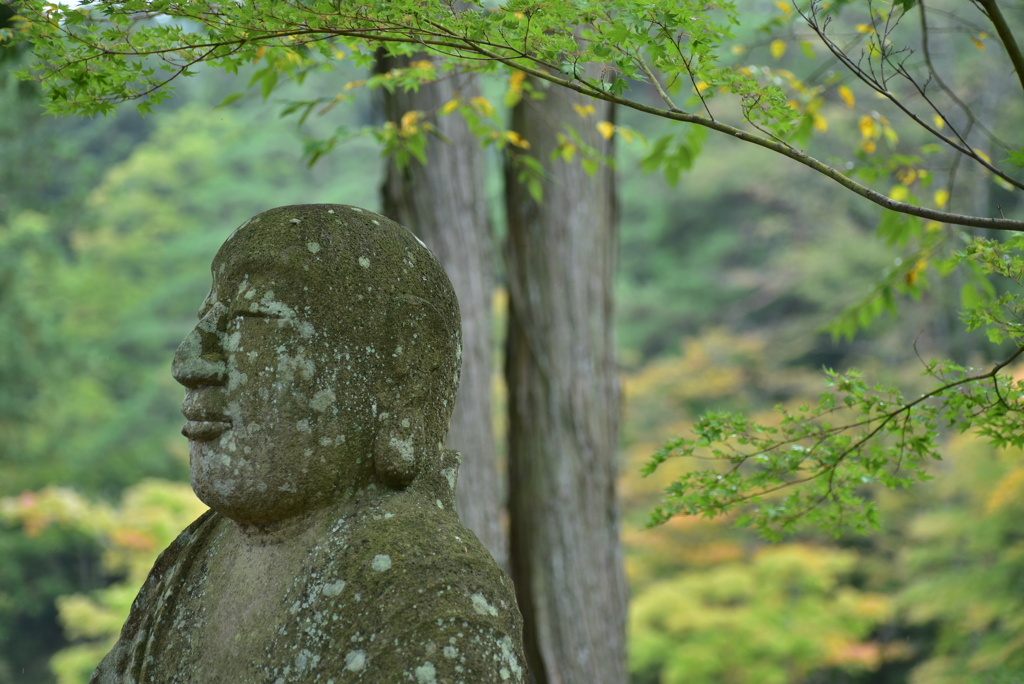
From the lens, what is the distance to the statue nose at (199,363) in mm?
1514

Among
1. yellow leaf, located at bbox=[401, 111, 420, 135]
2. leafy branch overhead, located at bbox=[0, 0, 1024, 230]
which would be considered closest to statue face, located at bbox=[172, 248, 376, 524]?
leafy branch overhead, located at bbox=[0, 0, 1024, 230]

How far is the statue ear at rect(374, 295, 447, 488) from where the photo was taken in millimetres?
1540

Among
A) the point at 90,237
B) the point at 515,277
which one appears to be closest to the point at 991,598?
the point at 515,277

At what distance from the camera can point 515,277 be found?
4137 millimetres

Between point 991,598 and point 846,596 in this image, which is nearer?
point 991,598

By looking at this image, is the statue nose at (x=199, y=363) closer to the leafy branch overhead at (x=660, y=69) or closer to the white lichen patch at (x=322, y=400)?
the white lichen patch at (x=322, y=400)

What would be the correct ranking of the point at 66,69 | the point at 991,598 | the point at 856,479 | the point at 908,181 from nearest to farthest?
the point at 66,69, the point at 856,479, the point at 908,181, the point at 991,598

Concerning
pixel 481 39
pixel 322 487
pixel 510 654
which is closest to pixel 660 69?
pixel 481 39

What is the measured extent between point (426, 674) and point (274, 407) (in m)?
0.52

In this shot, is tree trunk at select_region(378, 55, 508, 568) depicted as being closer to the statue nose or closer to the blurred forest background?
the statue nose

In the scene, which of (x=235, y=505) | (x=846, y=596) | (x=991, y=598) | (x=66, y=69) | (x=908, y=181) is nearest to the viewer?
(x=235, y=505)

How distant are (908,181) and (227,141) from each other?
12311 millimetres

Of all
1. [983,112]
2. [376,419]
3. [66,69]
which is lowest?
[376,419]

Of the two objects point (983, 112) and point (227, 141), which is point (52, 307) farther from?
point (983, 112)
